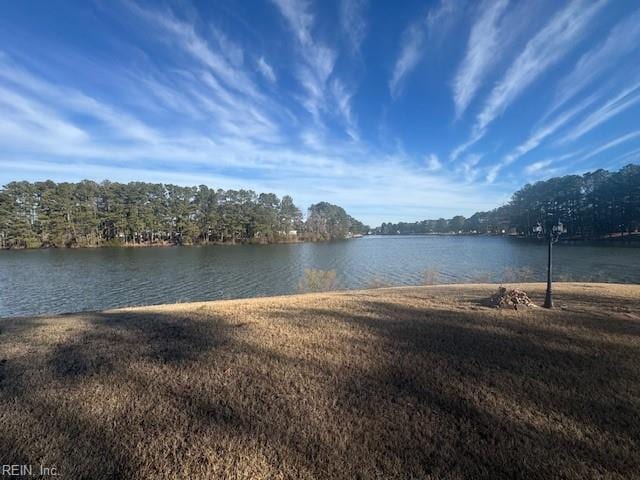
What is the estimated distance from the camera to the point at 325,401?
3.09 m

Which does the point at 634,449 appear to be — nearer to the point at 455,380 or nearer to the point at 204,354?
the point at 455,380

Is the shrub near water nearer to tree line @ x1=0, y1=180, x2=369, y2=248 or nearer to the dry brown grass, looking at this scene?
the dry brown grass

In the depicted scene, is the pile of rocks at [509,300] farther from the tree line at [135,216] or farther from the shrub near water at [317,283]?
the tree line at [135,216]

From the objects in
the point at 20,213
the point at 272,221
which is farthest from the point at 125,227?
the point at 272,221

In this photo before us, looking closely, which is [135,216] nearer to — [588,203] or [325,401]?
[325,401]

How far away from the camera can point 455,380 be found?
3.53m

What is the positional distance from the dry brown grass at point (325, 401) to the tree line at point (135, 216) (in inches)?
2474

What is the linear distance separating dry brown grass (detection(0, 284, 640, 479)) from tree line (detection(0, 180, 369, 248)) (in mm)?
62847

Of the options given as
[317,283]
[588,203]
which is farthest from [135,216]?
[588,203]

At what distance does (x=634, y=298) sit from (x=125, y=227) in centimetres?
6954

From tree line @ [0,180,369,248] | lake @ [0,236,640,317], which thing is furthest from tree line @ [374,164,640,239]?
tree line @ [0,180,369,248]

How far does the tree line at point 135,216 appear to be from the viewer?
A: 173 feet

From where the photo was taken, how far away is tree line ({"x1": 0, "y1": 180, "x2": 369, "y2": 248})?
5284cm

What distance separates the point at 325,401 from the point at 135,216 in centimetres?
6665
